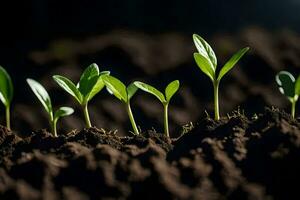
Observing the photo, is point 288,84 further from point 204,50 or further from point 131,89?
point 131,89

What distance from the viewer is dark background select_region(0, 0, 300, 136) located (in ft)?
9.70

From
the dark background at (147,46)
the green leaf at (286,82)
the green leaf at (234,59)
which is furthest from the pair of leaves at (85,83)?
the dark background at (147,46)

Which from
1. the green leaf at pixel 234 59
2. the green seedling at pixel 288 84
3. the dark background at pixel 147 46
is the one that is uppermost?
the green leaf at pixel 234 59

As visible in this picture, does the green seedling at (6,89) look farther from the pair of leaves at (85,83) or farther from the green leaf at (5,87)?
the pair of leaves at (85,83)

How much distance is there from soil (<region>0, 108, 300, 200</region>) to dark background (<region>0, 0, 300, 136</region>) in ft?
5.29

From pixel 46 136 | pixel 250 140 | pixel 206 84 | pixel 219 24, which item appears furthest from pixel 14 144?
pixel 219 24

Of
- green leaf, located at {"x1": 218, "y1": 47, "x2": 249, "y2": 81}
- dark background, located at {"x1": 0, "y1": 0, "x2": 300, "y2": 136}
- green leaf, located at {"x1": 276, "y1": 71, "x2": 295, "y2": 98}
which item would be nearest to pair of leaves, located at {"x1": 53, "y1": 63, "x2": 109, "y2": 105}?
green leaf, located at {"x1": 218, "y1": 47, "x2": 249, "y2": 81}

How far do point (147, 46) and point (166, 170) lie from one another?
2403mm

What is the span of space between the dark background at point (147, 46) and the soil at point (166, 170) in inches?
63.5

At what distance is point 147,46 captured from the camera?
11.5 feet

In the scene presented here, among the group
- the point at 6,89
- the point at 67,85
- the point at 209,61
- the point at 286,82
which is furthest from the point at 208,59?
the point at 6,89

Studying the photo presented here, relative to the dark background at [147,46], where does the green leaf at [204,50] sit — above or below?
above

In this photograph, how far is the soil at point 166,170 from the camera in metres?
1.10

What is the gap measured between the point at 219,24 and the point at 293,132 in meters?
2.64
